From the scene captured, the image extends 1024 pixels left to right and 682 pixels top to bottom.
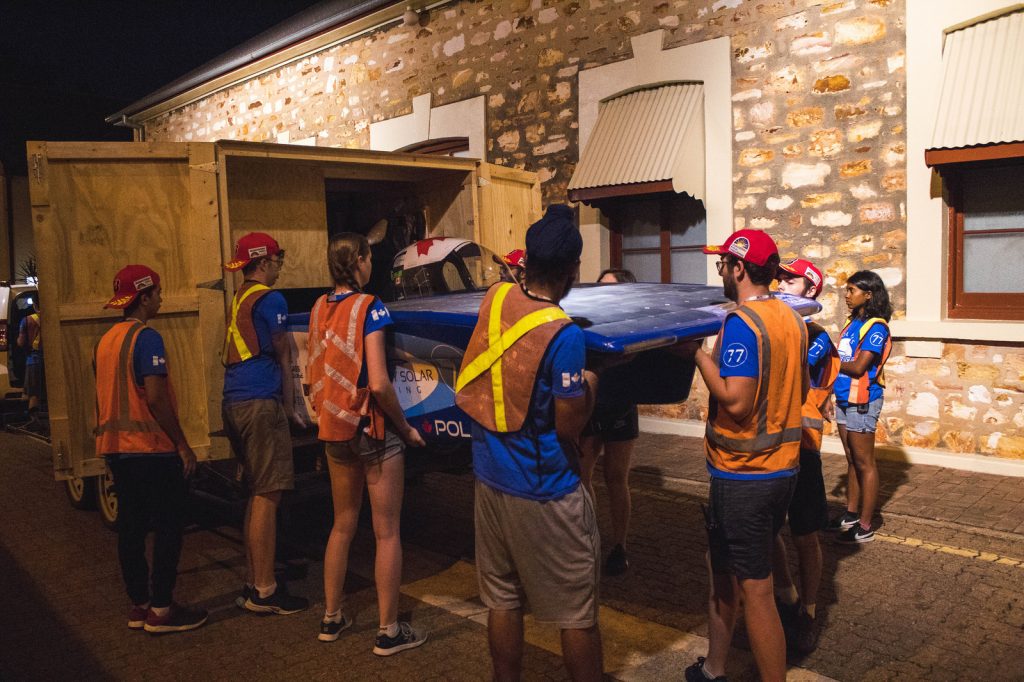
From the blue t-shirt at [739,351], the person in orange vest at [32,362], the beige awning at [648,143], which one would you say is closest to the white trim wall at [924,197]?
the beige awning at [648,143]

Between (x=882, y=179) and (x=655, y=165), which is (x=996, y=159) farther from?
(x=655, y=165)

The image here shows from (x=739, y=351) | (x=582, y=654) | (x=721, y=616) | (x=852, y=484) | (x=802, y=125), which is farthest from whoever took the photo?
(x=802, y=125)

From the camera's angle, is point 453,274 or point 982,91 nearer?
point 453,274

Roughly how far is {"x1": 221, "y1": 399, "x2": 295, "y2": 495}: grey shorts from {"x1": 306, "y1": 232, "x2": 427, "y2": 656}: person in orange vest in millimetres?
567

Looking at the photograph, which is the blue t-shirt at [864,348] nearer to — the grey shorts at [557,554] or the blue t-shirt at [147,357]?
the grey shorts at [557,554]

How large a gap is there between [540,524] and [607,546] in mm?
2712

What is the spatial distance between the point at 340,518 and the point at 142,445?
1078 mm

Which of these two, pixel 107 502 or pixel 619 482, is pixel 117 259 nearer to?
pixel 107 502

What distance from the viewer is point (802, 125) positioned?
7.89m

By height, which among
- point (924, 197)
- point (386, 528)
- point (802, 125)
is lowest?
point (386, 528)

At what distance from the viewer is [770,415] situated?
298 cm

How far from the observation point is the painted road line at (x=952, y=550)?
4.77 meters

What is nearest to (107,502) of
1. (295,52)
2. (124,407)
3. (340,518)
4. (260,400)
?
(124,407)

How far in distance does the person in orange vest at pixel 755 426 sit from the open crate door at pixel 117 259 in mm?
3442
